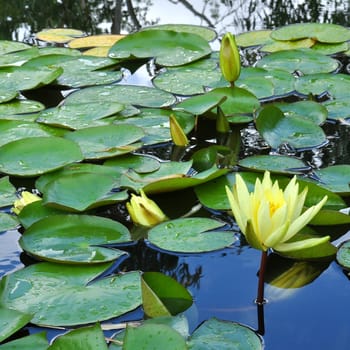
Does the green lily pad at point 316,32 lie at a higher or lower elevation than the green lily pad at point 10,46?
lower

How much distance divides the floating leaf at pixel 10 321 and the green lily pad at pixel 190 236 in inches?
15.2

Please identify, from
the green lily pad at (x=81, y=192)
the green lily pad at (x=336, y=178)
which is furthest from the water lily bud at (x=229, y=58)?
the green lily pad at (x=81, y=192)

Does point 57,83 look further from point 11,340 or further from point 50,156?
point 11,340

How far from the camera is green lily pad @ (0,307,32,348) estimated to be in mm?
1234

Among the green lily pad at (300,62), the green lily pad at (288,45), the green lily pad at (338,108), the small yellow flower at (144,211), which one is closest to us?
the small yellow flower at (144,211)

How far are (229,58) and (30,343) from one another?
4.25 feet

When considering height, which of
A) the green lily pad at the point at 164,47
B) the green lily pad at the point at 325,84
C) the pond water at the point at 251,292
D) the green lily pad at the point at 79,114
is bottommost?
the pond water at the point at 251,292

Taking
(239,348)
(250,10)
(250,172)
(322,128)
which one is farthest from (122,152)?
(250,10)

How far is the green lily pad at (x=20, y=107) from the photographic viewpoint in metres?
2.34

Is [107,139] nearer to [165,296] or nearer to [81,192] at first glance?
[81,192]

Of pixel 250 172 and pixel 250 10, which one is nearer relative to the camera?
pixel 250 172

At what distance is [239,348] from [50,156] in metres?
0.94

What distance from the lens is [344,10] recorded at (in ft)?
11.3

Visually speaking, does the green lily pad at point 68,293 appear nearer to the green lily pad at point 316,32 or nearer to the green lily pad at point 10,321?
the green lily pad at point 10,321
